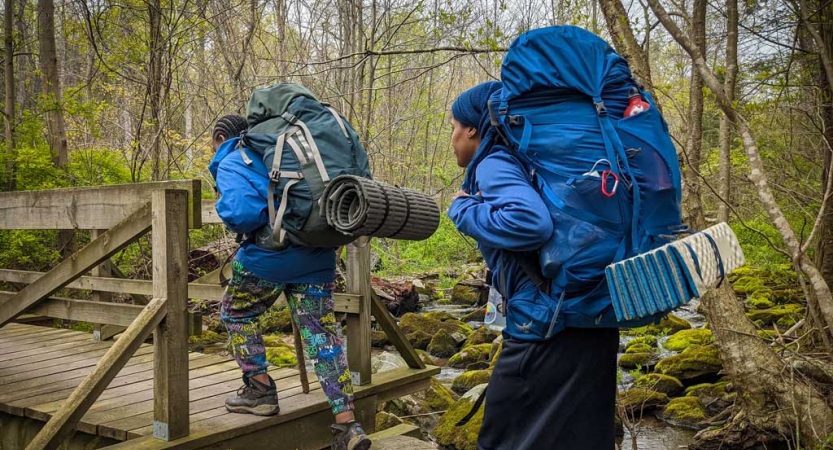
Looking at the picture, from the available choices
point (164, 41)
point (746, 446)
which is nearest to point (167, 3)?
point (164, 41)

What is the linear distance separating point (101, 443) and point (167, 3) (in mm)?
6981

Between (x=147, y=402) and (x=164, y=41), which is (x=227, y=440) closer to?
(x=147, y=402)

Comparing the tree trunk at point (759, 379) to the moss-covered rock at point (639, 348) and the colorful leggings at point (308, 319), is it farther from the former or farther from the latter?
the moss-covered rock at point (639, 348)

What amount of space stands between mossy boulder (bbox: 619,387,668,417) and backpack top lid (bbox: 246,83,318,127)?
5.96m

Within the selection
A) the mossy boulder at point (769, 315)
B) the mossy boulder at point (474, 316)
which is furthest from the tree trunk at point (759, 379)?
the mossy boulder at point (474, 316)

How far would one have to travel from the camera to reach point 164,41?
895 centimetres

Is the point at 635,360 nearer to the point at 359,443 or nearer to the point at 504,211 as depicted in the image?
the point at 359,443

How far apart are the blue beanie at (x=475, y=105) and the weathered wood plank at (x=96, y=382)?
2089mm

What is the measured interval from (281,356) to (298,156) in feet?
19.9

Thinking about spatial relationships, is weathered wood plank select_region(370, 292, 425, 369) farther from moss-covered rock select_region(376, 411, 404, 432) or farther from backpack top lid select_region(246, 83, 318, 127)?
backpack top lid select_region(246, 83, 318, 127)

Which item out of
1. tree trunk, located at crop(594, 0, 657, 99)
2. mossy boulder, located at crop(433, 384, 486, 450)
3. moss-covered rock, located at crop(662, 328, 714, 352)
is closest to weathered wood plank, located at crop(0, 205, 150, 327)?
mossy boulder, located at crop(433, 384, 486, 450)

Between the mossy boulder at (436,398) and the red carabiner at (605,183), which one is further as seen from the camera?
the mossy boulder at (436,398)

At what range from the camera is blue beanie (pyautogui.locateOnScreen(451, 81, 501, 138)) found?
8.51 ft

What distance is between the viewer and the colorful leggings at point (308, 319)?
3.97 meters
